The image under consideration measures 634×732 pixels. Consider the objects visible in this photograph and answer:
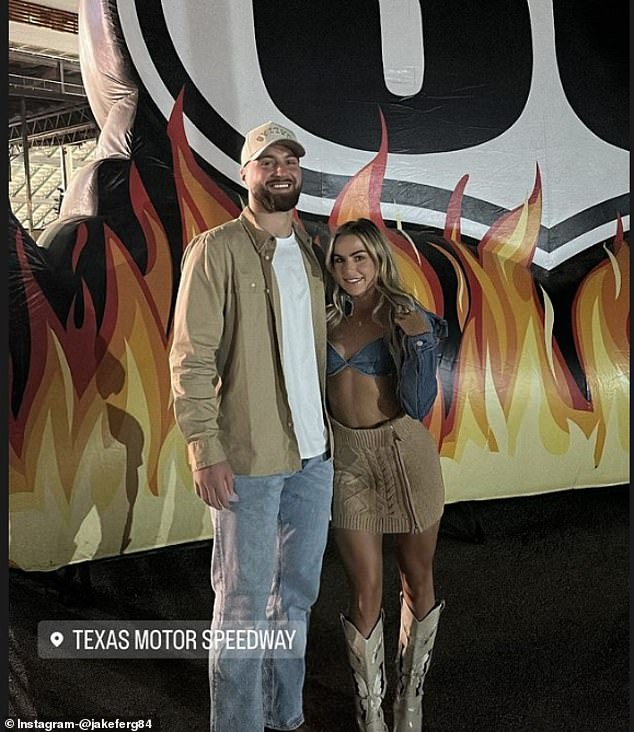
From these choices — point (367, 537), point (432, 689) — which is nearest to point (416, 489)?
point (367, 537)

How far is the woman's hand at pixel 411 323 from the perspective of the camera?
5.95 feet

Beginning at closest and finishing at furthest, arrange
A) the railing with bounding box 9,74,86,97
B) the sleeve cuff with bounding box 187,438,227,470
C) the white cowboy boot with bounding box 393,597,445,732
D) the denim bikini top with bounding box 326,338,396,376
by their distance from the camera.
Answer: the sleeve cuff with bounding box 187,438,227,470 < the denim bikini top with bounding box 326,338,396,376 < the white cowboy boot with bounding box 393,597,445,732 < the railing with bounding box 9,74,86,97

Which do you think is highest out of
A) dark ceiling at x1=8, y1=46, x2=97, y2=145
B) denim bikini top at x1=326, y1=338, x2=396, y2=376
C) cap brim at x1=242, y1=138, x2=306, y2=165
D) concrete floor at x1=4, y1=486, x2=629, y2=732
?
dark ceiling at x1=8, y1=46, x2=97, y2=145

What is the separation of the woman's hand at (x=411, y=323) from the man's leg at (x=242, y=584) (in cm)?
41

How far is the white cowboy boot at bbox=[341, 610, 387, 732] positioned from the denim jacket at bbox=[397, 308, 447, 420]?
497 millimetres

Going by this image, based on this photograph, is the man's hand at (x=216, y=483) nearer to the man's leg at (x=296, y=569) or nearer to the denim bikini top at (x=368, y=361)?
the man's leg at (x=296, y=569)

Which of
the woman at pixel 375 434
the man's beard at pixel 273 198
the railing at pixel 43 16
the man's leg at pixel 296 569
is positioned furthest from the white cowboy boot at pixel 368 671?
the railing at pixel 43 16

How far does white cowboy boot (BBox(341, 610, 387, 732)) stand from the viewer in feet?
6.30

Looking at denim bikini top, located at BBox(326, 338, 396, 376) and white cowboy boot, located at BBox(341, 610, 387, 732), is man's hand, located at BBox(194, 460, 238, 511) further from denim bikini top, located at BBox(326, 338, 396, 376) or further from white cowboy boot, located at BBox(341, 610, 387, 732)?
white cowboy boot, located at BBox(341, 610, 387, 732)

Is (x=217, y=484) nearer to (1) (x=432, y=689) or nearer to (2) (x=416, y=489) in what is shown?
(2) (x=416, y=489)

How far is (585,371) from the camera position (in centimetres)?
256

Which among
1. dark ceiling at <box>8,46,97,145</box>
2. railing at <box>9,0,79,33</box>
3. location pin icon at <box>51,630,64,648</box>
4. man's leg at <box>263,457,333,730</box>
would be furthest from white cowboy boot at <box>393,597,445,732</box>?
railing at <box>9,0,79,33</box>

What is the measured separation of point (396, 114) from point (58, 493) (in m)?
1.30

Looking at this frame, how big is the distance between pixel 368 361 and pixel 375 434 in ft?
0.52
